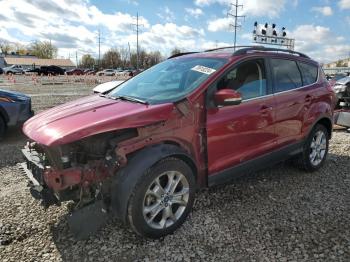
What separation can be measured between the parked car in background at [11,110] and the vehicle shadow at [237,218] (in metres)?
4.04

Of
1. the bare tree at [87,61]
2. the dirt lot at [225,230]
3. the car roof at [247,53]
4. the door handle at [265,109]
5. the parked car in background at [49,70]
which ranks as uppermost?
the bare tree at [87,61]

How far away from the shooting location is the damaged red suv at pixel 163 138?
303cm

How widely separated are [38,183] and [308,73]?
406 cm

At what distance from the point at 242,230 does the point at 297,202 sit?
1.06 meters

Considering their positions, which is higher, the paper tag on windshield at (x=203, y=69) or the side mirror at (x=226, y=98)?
the paper tag on windshield at (x=203, y=69)

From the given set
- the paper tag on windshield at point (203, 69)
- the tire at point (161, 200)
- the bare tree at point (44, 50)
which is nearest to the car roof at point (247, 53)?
the paper tag on windshield at point (203, 69)

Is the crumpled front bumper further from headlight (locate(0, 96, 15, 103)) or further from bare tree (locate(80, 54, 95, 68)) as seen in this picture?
bare tree (locate(80, 54, 95, 68))

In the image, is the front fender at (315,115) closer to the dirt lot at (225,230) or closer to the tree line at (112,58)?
the dirt lot at (225,230)

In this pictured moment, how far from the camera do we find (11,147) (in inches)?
256

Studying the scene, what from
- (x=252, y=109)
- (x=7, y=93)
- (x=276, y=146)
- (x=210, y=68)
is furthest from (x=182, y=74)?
(x=7, y=93)

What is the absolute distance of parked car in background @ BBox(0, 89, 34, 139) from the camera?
6.89 metres

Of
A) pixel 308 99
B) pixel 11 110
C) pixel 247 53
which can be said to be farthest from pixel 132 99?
pixel 11 110

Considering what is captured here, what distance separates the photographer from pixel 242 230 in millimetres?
3514

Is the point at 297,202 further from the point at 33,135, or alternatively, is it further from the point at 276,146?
the point at 33,135
